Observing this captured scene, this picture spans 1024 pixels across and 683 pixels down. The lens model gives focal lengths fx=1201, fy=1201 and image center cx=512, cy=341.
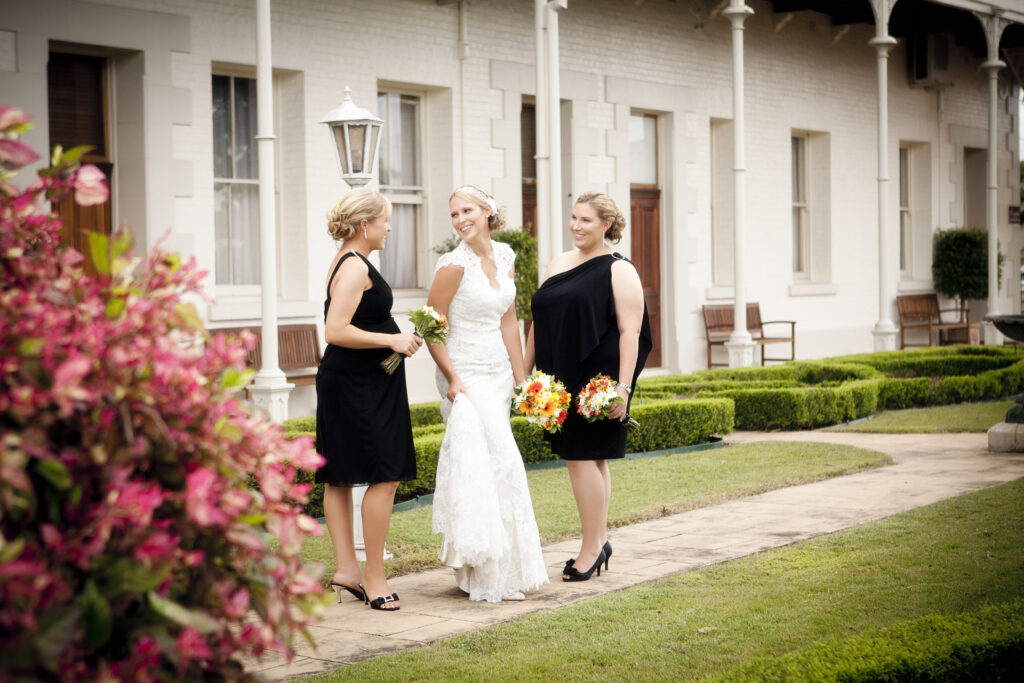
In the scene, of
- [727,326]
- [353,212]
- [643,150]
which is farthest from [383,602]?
[727,326]

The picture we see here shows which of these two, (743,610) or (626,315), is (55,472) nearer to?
(743,610)

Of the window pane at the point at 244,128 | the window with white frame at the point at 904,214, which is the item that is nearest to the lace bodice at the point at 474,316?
the window pane at the point at 244,128

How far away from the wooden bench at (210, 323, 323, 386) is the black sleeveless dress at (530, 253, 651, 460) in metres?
5.93

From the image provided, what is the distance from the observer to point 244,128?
11.3m

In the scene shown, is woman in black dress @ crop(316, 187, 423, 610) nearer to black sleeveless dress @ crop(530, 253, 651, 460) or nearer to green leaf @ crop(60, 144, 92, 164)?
black sleeveless dress @ crop(530, 253, 651, 460)

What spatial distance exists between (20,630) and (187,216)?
9.00 meters

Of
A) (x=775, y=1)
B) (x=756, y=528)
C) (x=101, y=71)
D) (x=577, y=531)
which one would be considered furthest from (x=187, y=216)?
(x=775, y=1)

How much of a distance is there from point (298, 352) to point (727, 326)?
676cm

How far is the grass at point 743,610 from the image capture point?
4094 millimetres

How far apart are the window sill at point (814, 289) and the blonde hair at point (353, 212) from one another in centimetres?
1317

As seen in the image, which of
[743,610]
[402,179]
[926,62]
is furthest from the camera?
[926,62]

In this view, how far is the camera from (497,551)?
5062 mm

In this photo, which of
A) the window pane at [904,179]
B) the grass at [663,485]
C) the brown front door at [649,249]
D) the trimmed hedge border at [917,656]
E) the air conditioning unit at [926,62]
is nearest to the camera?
the trimmed hedge border at [917,656]

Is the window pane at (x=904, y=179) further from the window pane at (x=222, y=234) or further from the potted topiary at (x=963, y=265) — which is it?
the window pane at (x=222, y=234)
